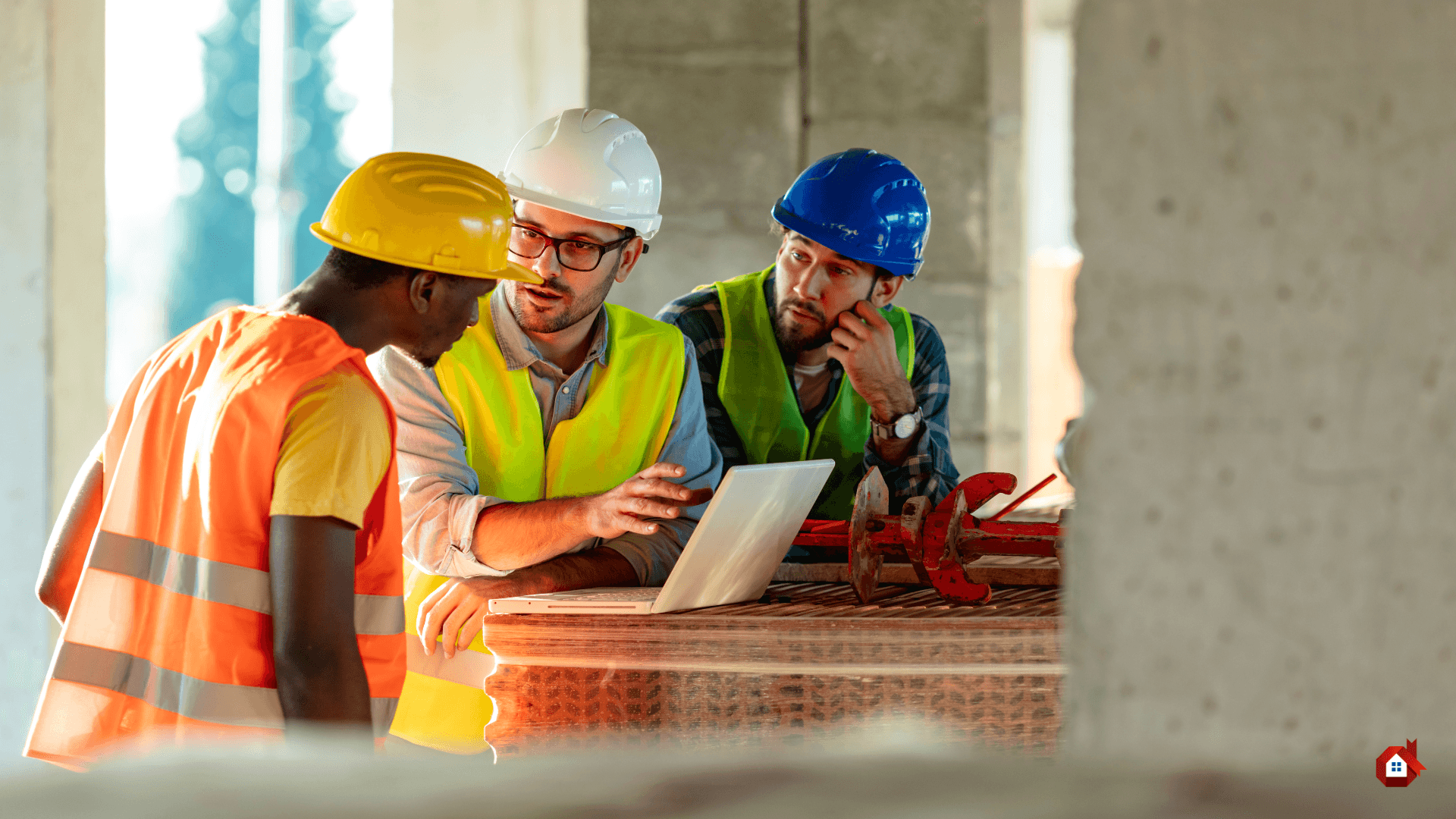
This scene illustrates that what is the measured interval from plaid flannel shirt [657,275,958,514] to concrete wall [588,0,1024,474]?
236cm

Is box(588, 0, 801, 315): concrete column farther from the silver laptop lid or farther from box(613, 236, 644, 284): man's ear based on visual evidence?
the silver laptop lid

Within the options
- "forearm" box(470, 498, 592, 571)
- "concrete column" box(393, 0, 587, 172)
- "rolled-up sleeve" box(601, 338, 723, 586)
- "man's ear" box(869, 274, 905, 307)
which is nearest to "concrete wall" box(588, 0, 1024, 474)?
"concrete column" box(393, 0, 587, 172)

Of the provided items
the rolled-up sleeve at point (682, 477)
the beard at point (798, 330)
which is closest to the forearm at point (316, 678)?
the rolled-up sleeve at point (682, 477)

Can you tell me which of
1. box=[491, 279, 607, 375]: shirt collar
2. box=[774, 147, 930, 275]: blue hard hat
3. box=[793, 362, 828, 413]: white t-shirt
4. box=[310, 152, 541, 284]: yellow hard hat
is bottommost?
box=[793, 362, 828, 413]: white t-shirt

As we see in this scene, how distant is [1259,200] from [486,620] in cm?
150

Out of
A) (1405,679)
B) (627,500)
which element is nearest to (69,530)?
(627,500)

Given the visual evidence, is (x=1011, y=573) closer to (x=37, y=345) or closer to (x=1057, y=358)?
(x=37, y=345)

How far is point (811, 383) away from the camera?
12.3ft

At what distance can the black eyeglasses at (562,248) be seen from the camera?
3064 millimetres

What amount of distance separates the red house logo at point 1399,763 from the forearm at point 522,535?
173 cm

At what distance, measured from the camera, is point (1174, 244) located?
1.01 meters

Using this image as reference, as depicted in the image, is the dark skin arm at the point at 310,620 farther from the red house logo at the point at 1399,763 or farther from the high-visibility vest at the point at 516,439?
the red house logo at the point at 1399,763

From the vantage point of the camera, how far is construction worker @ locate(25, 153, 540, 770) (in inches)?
70.9

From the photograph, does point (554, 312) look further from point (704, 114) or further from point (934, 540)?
point (704, 114)
